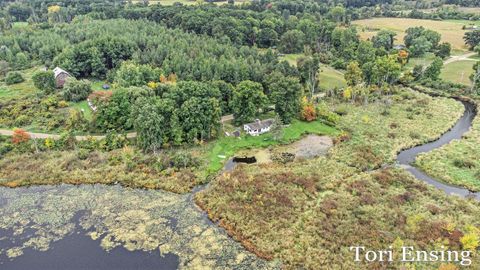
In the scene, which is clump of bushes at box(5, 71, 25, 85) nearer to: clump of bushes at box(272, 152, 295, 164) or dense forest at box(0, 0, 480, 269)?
dense forest at box(0, 0, 480, 269)

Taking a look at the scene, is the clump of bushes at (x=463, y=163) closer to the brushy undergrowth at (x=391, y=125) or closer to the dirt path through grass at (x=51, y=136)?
the brushy undergrowth at (x=391, y=125)

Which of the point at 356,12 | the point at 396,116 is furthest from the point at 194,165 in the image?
the point at 356,12

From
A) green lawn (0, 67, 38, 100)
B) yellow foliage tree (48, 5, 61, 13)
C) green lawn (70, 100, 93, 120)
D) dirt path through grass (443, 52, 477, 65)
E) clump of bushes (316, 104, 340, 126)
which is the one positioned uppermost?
yellow foliage tree (48, 5, 61, 13)

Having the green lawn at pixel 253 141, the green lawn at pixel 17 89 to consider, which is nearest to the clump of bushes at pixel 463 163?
the green lawn at pixel 253 141

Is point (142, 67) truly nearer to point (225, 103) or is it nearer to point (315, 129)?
point (225, 103)

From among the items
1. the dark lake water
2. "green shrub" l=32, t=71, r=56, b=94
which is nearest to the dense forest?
"green shrub" l=32, t=71, r=56, b=94

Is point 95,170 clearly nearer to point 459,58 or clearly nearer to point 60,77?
point 60,77
